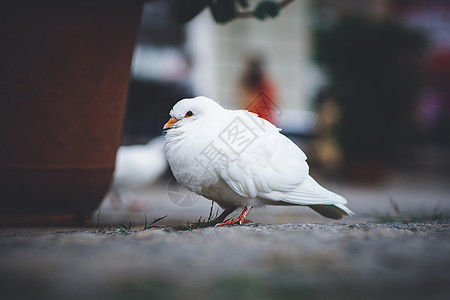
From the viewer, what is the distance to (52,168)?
2.48 metres

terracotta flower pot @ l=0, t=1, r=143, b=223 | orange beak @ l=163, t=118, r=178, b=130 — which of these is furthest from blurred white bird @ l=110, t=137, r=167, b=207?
orange beak @ l=163, t=118, r=178, b=130

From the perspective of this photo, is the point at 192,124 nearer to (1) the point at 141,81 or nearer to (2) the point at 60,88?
(2) the point at 60,88

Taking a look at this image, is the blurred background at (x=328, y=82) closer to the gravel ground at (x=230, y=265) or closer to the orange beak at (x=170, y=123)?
the orange beak at (x=170, y=123)

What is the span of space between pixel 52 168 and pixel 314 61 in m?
6.91

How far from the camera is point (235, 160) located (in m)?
2.03

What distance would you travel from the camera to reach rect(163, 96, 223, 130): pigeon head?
6.98 ft

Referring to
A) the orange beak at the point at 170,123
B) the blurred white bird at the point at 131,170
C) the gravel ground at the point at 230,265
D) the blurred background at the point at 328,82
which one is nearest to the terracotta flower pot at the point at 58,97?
the orange beak at the point at 170,123

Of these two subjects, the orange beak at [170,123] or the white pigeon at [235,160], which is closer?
the white pigeon at [235,160]

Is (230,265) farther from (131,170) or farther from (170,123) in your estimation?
(131,170)

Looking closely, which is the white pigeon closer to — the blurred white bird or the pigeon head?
the pigeon head

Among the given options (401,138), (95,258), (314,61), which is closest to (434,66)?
(314,61)

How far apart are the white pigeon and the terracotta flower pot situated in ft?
1.93

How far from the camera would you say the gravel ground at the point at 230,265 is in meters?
1.19

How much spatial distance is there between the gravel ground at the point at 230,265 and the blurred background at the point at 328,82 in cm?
398
